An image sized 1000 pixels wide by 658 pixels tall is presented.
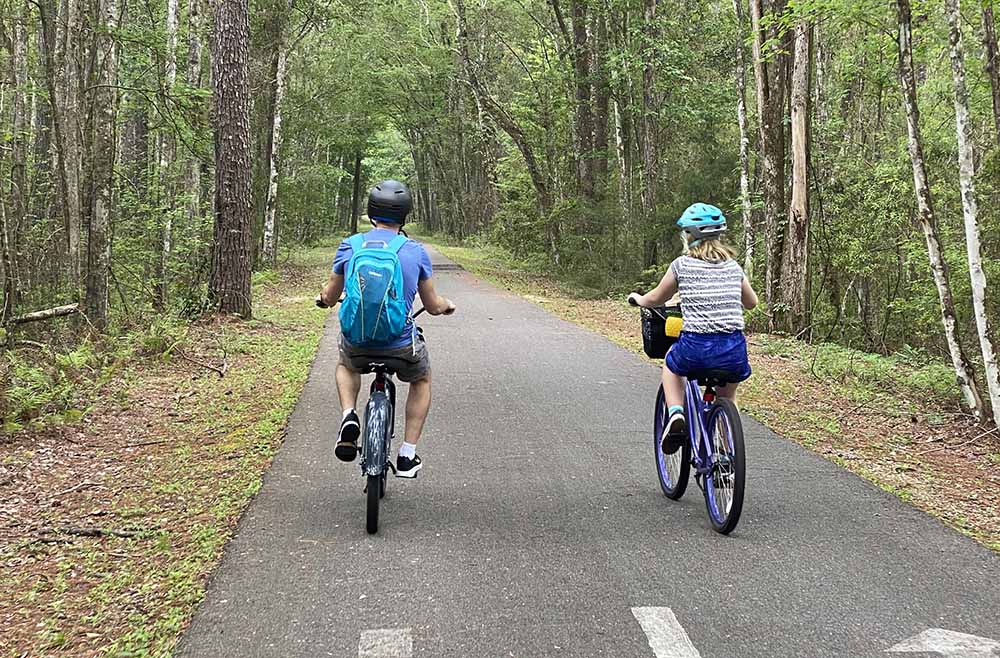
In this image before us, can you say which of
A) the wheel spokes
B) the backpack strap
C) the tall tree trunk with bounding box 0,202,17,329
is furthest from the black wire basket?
the tall tree trunk with bounding box 0,202,17,329

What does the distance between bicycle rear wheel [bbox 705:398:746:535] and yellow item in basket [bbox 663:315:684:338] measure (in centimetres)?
48

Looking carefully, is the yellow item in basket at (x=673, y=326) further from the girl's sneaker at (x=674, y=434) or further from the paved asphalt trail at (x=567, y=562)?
the paved asphalt trail at (x=567, y=562)

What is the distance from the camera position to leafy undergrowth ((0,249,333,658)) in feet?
13.0

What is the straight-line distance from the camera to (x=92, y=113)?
1153 centimetres

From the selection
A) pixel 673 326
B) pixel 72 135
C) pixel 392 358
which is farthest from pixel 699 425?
pixel 72 135

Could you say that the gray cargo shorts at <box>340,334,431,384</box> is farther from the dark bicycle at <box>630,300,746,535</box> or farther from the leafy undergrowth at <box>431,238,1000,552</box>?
the leafy undergrowth at <box>431,238,1000,552</box>

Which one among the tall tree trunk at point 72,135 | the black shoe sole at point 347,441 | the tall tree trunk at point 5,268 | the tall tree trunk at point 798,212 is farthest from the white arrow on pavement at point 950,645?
the tall tree trunk at point 798,212

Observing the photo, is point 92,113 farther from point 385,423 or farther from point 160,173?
point 385,423

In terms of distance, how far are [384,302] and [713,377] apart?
2.00 metres

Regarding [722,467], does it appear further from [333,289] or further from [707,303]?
[333,289]

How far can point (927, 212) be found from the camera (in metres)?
8.12

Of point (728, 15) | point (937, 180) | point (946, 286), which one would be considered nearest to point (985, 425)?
point (946, 286)

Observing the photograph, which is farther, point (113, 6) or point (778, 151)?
point (778, 151)

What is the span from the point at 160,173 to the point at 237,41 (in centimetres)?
370
